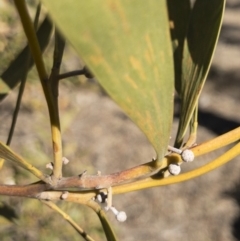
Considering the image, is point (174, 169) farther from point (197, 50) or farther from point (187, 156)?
point (197, 50)

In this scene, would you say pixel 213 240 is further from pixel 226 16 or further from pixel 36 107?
pixel 226 16

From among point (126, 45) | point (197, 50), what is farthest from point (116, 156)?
point (126, 45)

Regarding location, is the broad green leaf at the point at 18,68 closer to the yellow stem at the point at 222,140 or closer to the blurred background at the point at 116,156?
the yellow stem at the point at 222,140

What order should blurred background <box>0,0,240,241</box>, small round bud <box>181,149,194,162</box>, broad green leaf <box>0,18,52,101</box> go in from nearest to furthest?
1. small round bud <box>181,149,194,162</box>
2. broad green leaf <box>0,18,52,101</box>
3. blurred background <box>0,0,240,241</box>

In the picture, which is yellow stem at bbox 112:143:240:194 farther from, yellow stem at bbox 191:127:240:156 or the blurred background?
the blurred background

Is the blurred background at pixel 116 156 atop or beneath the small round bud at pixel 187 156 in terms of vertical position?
beneath

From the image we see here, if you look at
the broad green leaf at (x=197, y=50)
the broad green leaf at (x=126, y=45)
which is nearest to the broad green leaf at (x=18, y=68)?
the broad green leaf at (x=197, y=50)

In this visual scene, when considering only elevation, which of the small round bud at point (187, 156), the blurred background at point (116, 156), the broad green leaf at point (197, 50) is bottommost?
the blurred background at point (116, 156)

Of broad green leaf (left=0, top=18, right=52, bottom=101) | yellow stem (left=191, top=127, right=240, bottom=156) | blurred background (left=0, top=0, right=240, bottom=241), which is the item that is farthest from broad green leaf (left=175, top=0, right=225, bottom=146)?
blurred background (left=0, top=0, right=240, bottom=241)
